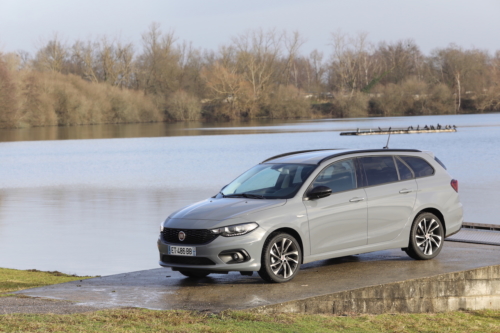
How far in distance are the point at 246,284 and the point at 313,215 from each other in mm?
1275

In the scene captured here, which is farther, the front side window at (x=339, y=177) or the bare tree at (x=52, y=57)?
the bare tree at (x=52, y=57)

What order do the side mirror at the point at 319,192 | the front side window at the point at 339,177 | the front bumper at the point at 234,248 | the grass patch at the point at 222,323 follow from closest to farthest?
1. the grass patch at the point at 222,323
2. the front bumper at the point at 234,248
3. the side mirror at the point at 319,192
4. the front side window at the point at 339,177

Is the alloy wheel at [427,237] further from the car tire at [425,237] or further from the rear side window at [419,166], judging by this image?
the rear side window at [419,166]

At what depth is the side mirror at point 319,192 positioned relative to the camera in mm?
9852

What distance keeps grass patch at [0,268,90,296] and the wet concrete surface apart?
2.17m

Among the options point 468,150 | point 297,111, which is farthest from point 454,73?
point 468,150

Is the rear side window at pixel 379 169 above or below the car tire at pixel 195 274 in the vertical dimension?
above

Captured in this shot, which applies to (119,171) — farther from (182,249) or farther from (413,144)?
(182,249)

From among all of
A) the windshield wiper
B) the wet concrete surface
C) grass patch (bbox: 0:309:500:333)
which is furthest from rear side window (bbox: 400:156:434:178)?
grass patch (bbox: 0:309:500:333)

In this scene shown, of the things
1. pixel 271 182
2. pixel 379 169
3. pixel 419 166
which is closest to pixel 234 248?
pixel 271 182

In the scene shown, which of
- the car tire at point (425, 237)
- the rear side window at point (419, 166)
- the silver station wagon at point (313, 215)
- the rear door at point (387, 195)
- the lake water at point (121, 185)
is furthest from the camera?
the lake water at point (121, 185)

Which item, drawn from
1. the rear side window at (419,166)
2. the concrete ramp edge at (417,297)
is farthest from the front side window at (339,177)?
the concrete ramp edge at (417,297)

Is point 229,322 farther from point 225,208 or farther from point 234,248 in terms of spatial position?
point 225,208

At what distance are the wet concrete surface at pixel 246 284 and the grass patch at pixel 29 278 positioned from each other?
7.10 feet
